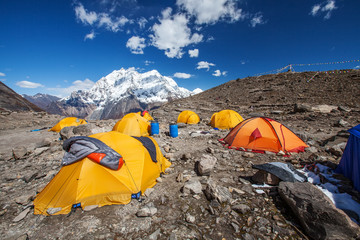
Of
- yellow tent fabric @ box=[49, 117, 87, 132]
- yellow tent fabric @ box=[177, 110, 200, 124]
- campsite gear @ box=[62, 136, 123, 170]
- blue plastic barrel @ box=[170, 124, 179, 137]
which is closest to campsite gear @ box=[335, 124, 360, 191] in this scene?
A: campsite gear @ box=[62, 136, 123, 170]

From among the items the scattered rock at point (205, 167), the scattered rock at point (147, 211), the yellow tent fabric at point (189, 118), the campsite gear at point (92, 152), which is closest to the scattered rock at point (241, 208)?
the scattered rock at point (205, 167)

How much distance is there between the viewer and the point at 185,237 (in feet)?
9.58

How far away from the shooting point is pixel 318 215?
2.82 meters

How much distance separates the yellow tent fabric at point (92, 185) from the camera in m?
3.74

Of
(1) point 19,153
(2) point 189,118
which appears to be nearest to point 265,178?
(1) point 19,153

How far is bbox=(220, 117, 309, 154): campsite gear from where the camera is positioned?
22.7 feet

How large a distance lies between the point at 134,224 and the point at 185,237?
1231 millimetres

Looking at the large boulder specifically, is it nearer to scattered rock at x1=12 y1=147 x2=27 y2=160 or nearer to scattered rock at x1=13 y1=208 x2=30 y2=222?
scattered rock at x1=13 y1=208 x2=30 y2=222

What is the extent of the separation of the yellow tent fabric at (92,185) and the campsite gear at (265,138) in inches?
214

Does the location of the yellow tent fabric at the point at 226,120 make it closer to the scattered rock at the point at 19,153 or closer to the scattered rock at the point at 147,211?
Answer: the scattered rock at the point at 147,211

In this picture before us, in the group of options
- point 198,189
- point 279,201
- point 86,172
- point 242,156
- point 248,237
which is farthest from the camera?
point 242,156

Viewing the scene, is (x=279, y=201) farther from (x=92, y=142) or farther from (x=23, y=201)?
(x=23, y=201)

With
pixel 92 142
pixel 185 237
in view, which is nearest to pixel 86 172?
pixel 92 142

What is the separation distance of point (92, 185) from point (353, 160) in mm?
7729
